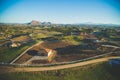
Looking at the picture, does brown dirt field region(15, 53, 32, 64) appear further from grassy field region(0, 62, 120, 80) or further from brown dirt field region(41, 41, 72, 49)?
brown dirt field region(41, 41, 72, 49)

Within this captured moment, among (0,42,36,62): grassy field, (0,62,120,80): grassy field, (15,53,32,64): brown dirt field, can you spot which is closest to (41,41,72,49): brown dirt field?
(0,42,36,62): grassy field

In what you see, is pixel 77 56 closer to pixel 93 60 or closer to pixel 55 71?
pixel 93 60

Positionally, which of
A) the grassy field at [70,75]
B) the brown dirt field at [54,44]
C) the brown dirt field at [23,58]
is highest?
the brown dirt field at [54,44]

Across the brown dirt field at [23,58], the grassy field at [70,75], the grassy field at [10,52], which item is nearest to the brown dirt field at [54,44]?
the grassy field at [10,52]

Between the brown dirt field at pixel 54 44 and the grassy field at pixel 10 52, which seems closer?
the grassy field at pixel 10 52

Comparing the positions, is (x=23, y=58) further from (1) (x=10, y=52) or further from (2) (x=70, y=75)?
(2) (x=70, y=75)

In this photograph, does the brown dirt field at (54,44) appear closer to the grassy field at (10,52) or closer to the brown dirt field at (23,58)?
the grassy field at (10,52)

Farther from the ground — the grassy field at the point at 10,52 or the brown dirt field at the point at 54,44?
the brown dirt field at the point at 54,44
